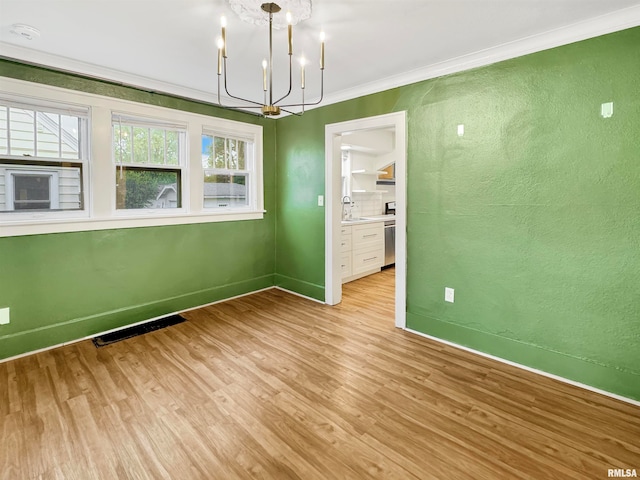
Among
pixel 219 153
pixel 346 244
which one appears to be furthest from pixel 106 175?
pixel 346 244

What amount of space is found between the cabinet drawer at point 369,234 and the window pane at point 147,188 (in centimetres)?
259

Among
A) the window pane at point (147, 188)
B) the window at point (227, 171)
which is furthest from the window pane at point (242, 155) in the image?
the window pane at point (147, 188)

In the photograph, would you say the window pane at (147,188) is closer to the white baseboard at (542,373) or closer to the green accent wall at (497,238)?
the green accent wall at (497,238)

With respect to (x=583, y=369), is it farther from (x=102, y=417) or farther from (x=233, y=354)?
(x=102, y=417)

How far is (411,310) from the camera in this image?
3.26m

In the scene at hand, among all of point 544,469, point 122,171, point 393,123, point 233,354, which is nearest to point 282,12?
point 393,123

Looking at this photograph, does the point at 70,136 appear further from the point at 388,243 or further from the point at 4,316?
the point at 388,243

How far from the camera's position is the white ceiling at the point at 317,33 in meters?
1.99

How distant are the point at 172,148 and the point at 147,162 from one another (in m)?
0.33

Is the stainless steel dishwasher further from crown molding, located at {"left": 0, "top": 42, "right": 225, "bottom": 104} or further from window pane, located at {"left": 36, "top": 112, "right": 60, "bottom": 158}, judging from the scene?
window pane, located at {"left": 36, "top": 112, "right": 60, "bottom": 158}

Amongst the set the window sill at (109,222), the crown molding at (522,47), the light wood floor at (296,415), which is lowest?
the light wood floor at (296,415)

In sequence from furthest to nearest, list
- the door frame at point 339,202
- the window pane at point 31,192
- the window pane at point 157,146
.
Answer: the window pane at point 157,146
the door frame at point 339,202
the window pane at point 31,192

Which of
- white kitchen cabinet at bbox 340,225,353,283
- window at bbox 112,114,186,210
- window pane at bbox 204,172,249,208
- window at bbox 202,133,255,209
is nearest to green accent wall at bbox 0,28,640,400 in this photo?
window at bbox 112,114,186,210

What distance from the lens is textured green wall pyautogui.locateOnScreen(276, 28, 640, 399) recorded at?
7.07ft
